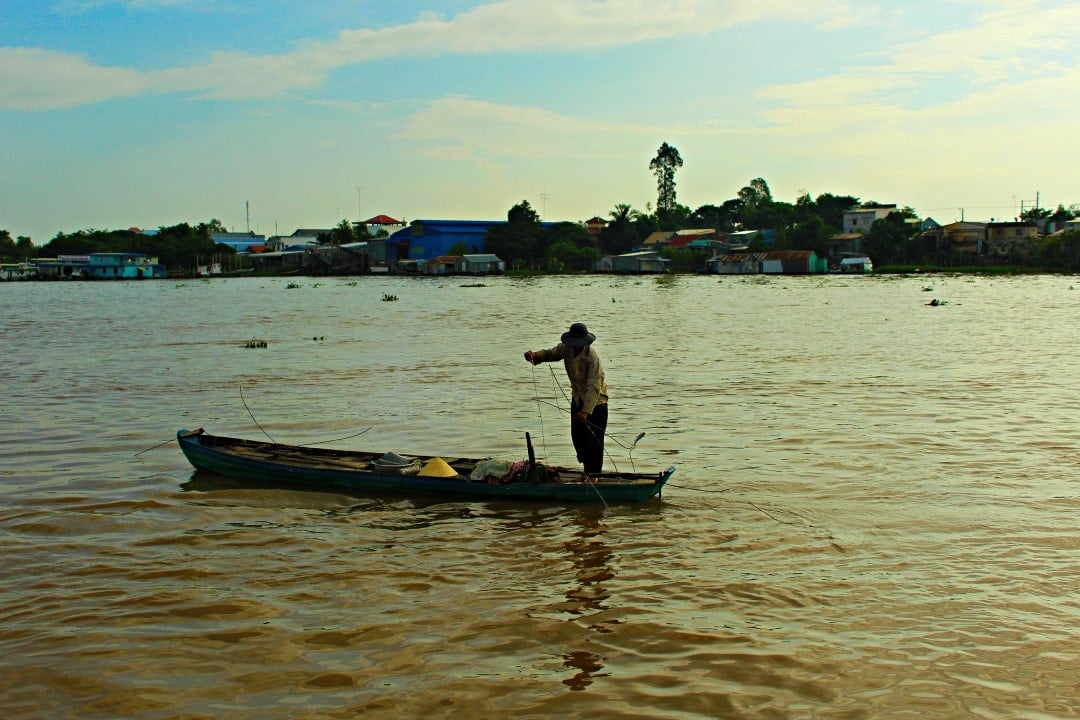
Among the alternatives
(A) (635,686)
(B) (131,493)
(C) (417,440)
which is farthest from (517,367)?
(A) (635,686)

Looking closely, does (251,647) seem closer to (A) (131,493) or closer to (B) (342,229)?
(A) (131,493)

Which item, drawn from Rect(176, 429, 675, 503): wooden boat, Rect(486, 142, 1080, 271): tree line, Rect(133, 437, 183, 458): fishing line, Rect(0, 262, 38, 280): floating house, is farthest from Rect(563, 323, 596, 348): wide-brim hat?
Rect(0, 262, 38, 280): floating house

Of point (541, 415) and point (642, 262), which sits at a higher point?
point (642, 262)

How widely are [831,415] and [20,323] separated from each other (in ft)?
97.1

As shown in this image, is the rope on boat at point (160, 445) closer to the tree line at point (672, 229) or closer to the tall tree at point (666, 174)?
the tree line at point (672, 229)

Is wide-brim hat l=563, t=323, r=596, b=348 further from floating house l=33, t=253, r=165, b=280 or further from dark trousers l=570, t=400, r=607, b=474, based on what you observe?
floating house l=33, t=253, r=165, b=280

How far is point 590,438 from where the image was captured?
8008 millimetres

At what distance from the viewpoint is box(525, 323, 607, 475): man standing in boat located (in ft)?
25.7

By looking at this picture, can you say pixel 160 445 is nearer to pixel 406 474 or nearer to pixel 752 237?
pixel 406 474

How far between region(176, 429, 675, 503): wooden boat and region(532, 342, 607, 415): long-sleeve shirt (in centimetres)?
63

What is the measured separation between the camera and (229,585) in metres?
6.01

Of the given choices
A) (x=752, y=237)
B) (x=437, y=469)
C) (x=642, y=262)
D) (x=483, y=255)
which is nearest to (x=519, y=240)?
(x=483, y=255)

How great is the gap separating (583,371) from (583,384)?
115 millimetres

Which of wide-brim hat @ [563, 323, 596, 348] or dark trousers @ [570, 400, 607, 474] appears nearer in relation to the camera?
wide-brim hat @ [563, 323, 596, 348]
